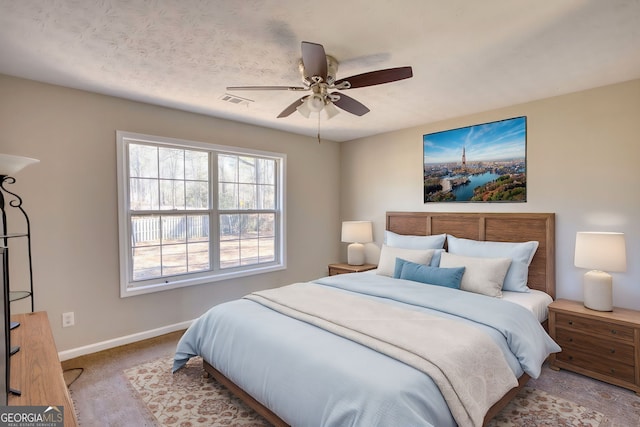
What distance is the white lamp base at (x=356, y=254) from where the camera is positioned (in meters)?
4.53

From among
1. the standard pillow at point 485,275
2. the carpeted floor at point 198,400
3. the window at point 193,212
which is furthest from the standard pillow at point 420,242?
the window at point 193,212

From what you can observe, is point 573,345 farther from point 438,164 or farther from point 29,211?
point 29,211

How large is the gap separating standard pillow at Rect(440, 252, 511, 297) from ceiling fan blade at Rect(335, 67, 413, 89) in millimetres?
1889

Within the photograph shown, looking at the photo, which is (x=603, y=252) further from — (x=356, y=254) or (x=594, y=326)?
(x=356, y=254)

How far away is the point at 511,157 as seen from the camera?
3.40 metres

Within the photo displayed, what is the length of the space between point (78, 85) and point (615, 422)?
4724mm

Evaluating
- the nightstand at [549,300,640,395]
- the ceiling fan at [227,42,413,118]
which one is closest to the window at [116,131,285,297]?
the ceiling fan at [227,42,413,118]

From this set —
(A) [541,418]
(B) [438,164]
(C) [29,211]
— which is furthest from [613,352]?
(C) [29,211]

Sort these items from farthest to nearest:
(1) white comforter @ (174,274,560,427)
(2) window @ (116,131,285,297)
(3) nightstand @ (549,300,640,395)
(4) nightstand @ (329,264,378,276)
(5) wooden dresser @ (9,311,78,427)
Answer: (4) nightstand @ (329,264,378,276)
(2) window @ (116,131,285,297)
(3) nightstand @ (549,300,640,395)
(1) white comforter @ (174,274,560,427)
(5) wooden dresser @ (9,311,78,427)

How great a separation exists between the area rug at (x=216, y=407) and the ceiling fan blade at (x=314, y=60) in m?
2.26

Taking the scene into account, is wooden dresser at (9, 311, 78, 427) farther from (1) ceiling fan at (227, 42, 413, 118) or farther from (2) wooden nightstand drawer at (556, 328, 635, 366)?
(2) wooden nightstand drawer at (556, 328, 635, 366)

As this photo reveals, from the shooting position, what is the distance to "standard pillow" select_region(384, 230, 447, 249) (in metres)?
3.72

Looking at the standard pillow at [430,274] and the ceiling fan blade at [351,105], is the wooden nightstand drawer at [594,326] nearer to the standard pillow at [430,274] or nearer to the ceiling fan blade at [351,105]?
the standard pillow at [430,274]

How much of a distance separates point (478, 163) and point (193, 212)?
10.7 feet
